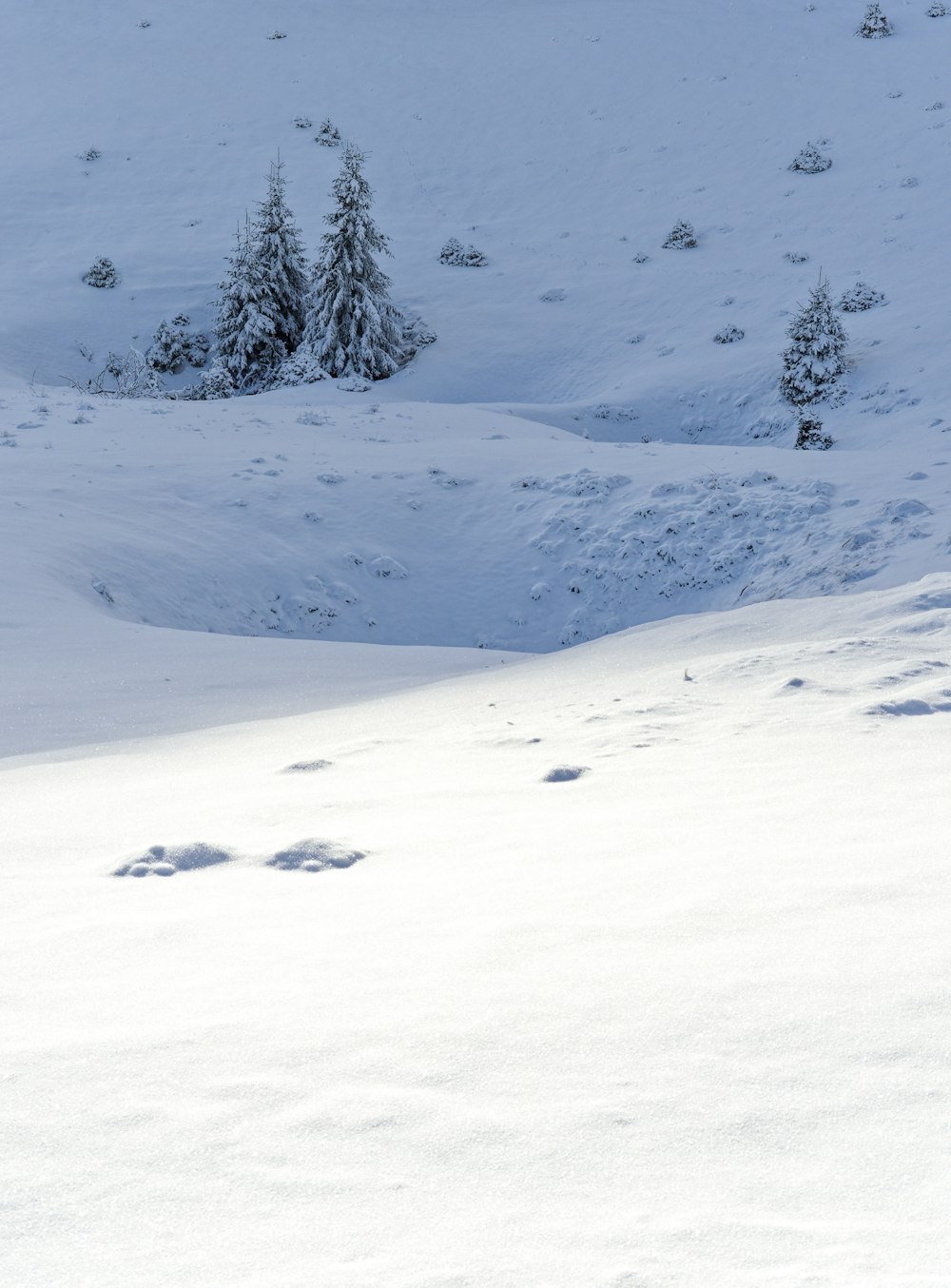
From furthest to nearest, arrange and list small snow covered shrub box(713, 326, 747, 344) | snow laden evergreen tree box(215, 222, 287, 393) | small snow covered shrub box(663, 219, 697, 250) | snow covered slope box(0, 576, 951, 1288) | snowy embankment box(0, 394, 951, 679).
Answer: small snow covered shrub box(663, 219, 697, 250) < snow laden evergreen tree box(215, 222, 287, 393) < small snow covered shrub box(713, 326, 747, 344) < snowy embankment box(0, 394, 951, 679) < snow covered slope box(0, 576, 951, 1288)

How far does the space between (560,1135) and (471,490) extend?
12763mm

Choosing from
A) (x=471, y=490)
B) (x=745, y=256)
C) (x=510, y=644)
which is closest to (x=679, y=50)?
(x=745, y=256)

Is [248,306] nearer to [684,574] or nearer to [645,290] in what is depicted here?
[645,290]

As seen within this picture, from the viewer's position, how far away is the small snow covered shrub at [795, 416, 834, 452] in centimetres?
1917

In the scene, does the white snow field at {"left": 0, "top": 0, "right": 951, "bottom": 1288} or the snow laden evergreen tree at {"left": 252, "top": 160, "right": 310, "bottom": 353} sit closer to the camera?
the white snow field at {"left": 0, "top": 0, "right": 951, "bottom": 1288}

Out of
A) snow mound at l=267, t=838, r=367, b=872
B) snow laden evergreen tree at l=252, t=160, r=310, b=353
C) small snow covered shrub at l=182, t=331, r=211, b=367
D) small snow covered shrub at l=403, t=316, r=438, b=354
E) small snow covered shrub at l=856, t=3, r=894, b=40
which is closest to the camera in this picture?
snow mound at l=267, t=838, r=367, b=872

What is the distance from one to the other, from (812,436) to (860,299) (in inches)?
340

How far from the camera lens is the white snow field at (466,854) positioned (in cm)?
133

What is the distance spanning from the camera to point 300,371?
25.7 m

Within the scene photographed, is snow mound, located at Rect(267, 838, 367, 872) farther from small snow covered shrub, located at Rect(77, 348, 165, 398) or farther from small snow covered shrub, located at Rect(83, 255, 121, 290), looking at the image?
small snow covered shrub, located at Rect(83, 255, 121, 290)

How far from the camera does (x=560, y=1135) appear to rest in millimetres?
1483

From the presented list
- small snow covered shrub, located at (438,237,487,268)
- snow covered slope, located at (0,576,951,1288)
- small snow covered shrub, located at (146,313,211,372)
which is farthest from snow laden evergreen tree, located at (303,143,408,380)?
snow covered slope, located at (0,576,951,1288)

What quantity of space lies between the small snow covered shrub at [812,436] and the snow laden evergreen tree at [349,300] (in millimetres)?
10992

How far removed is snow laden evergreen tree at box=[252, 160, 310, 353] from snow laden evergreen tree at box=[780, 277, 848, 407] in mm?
12518
